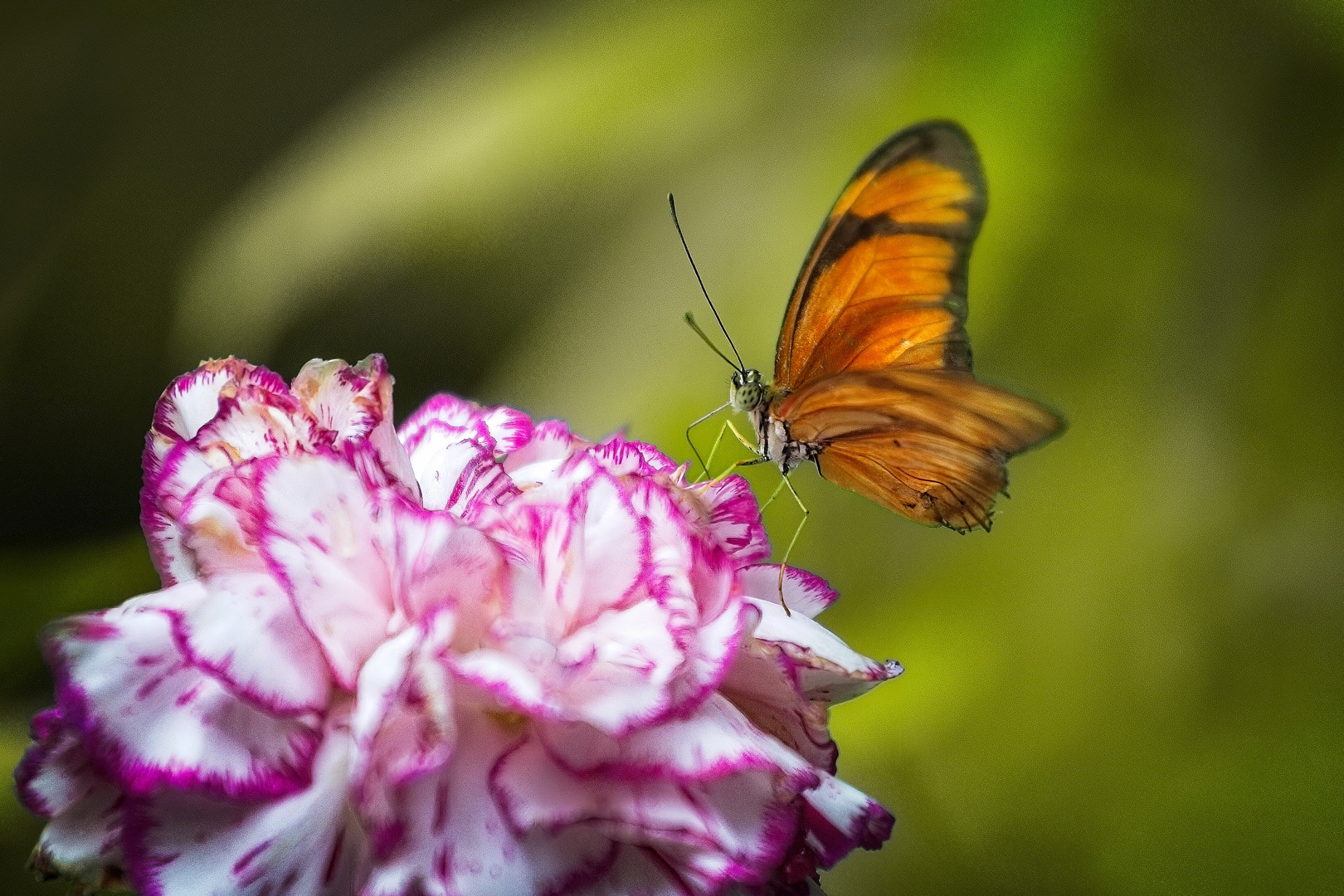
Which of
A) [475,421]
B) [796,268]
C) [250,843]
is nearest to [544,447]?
[475,421]

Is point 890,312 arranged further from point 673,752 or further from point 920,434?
point 673,752

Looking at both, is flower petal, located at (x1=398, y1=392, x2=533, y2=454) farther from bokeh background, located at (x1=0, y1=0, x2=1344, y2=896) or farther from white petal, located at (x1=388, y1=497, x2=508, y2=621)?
bokeh background, located at (x1=0, y1=0, x2=1344, y2=896)

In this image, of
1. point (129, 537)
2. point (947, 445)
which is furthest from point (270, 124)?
point (947, 445)

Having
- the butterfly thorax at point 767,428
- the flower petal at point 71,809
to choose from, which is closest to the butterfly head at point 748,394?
the butterfly thorax at point 767,428

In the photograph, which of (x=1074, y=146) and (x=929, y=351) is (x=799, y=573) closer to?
(x=929, y=351)

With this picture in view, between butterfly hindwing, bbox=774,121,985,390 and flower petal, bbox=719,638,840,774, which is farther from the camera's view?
butterfly hindwing, bbox=774,121,985,390

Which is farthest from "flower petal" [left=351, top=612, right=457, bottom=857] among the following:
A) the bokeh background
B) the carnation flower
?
the bokeh background
